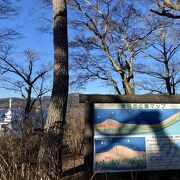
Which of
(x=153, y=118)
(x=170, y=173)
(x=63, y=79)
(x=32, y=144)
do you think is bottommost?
(x=170, y=173)

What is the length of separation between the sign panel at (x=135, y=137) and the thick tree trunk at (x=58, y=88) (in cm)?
77

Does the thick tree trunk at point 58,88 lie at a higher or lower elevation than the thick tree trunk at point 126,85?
lower

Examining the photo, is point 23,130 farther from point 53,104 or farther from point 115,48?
point 115,48

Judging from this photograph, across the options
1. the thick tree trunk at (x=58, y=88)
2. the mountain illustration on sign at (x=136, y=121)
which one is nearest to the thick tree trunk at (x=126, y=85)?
the thick tree trunk at (x=58, y=88)

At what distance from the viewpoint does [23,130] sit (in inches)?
224

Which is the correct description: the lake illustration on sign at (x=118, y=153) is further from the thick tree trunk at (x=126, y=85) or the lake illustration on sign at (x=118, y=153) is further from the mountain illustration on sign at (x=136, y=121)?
the thick tree trunk at (x=126, y=85)

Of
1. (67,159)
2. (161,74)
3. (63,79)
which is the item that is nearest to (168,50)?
(161,74)

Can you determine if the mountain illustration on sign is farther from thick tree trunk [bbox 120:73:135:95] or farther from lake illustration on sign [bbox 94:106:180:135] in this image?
thick tree trunk [bbox 120:73:135:95]

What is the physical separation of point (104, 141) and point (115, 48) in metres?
23.3

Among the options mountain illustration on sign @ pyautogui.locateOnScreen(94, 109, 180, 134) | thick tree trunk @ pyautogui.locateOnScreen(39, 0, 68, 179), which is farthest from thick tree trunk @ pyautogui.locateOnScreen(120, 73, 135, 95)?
mountain illustration on sign @ pyautogui.locateOnScreen(94, 109, 180, 134)

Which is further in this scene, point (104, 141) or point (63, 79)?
point (63, 79)

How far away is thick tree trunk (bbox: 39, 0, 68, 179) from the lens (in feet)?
21.5

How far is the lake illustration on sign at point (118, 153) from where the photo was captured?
6293 mm

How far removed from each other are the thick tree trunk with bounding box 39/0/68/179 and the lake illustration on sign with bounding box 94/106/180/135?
81 cm
